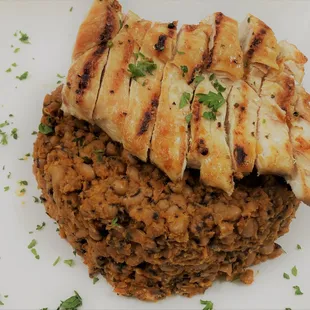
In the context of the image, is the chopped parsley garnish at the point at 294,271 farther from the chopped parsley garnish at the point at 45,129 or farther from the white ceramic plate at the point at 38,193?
the chopped parsley garnish at the point at 45,129

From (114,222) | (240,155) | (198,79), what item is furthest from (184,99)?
(114,222)

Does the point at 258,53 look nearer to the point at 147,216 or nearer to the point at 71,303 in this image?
the point at 147,216

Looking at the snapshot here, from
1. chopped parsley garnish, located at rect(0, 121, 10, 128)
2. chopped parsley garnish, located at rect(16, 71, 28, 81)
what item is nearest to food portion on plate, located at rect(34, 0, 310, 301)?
chopped parsley garnish, located at rect(0, 121, 10, 128)

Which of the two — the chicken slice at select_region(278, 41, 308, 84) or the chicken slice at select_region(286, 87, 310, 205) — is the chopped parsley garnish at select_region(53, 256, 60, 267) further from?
the chicken slice at select_region(278, 41, 308, 84)

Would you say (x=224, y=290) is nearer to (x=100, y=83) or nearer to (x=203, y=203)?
(x=203, y=203)

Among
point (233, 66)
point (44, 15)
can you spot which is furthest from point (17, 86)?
point (233, 66)
